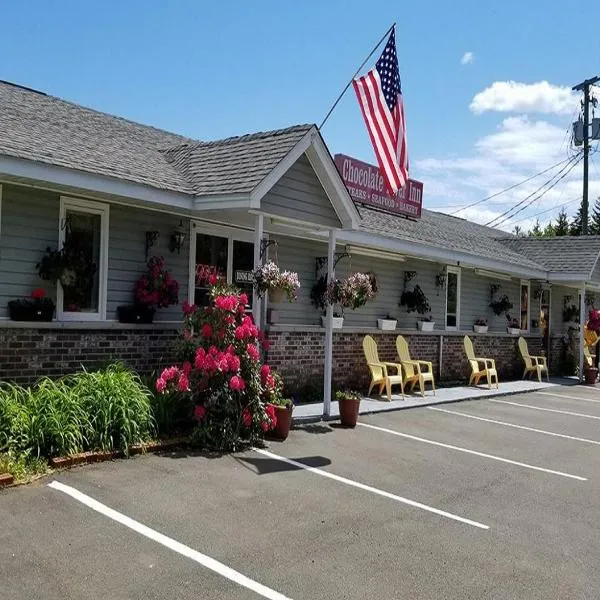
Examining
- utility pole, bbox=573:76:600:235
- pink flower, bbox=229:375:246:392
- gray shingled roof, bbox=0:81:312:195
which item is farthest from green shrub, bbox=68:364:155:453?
utility pole, bbox=573:76:600:235

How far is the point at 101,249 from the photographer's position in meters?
9.00

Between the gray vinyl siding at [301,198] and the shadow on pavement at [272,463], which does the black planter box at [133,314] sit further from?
the shadow on pavement at [272,463]

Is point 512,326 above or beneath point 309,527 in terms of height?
above

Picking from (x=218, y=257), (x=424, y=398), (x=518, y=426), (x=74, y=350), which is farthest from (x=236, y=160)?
(x=518, y=426)

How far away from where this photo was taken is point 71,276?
840cm

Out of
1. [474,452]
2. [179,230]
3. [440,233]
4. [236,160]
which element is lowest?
[474,452]

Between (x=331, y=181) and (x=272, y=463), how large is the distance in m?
4.55

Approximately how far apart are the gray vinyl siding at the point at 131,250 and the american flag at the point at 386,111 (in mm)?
3237

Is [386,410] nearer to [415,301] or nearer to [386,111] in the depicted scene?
[415,301]

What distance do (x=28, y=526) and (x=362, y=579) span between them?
2351 millimetres

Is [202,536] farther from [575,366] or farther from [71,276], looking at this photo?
[575,366]

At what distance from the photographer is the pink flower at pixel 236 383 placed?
7.36m

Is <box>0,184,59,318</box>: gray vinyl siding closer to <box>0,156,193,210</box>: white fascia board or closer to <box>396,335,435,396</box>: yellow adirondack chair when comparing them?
<box>0,156,193,210</box>: white fascia board

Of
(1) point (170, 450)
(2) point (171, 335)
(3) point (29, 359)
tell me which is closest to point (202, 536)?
(1) point (170, 450)
